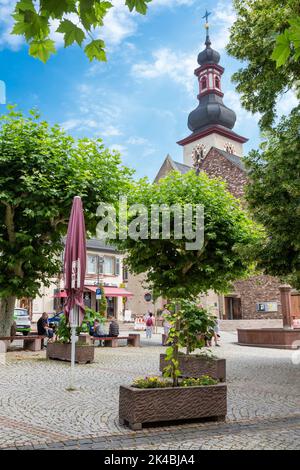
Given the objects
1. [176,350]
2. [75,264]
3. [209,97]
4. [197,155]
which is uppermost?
[209,97]

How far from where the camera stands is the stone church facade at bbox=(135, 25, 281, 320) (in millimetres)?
38531

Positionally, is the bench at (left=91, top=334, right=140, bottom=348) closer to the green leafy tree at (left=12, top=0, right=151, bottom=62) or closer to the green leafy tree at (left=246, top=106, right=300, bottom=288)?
the green leafy tree at (left=246, top=106, right=300, bottom=288)

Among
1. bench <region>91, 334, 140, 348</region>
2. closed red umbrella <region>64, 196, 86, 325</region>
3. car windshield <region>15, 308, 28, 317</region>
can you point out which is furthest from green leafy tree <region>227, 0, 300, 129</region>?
car windshield <region>15, 308, 28, 317</region>

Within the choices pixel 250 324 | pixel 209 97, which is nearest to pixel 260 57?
pixel 250 324

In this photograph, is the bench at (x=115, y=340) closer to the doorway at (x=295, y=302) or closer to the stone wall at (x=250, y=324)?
the stone wall at (x=250, y=324)

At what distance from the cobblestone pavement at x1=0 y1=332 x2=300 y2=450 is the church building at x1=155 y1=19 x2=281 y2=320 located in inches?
1054

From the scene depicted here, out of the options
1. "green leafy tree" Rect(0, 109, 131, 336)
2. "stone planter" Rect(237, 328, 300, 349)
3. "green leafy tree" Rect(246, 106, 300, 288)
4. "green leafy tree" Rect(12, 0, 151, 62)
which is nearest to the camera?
"green leafy tree" Rect(12, 0, 151, 62)

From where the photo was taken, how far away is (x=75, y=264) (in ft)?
33.3

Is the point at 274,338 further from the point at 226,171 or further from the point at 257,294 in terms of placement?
the point at 226,171

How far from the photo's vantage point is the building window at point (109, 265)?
4940 cm

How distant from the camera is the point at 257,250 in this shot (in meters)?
11.7

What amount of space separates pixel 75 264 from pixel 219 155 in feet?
119

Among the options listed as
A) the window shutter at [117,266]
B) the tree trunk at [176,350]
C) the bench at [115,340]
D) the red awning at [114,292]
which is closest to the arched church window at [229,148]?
the window shutter at [117,266]
